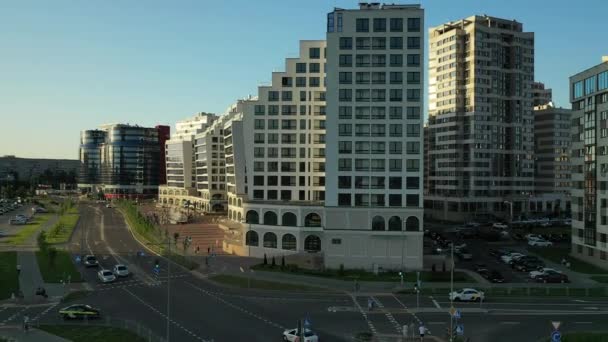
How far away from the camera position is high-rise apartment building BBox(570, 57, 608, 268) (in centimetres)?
8619

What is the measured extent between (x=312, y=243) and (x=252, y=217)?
37.8ft

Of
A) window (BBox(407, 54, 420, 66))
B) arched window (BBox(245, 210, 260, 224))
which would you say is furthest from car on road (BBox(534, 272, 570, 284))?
arched window (BBox(245, 210, 260, 224))

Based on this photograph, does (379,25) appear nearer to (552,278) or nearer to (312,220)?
(312,220)

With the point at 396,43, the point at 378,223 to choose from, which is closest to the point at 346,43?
the point at 396,43

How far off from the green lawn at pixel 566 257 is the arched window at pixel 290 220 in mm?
43539

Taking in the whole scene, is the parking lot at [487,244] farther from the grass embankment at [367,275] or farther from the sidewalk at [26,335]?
the sidewalk at [26,335]

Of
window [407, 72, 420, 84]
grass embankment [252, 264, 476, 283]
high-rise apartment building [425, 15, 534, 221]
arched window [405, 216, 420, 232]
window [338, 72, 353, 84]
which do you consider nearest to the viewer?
grass embankment [252, 264, 476, 283]

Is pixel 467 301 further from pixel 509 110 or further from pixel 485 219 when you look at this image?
pixel 509 110

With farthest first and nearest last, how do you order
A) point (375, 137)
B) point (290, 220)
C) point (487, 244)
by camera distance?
point (487, 244)
point (290, 220)
point (375, 137)

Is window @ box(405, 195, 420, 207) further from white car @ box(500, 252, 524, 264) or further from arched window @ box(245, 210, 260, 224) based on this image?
arched window @ box(245, 210, 260, 224)

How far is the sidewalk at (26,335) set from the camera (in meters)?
46.6

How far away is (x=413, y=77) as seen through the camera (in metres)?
84.0

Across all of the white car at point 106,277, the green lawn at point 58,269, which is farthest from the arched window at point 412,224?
the green lawn at point 58,269

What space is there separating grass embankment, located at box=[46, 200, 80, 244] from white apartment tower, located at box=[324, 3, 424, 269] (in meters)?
66.8
